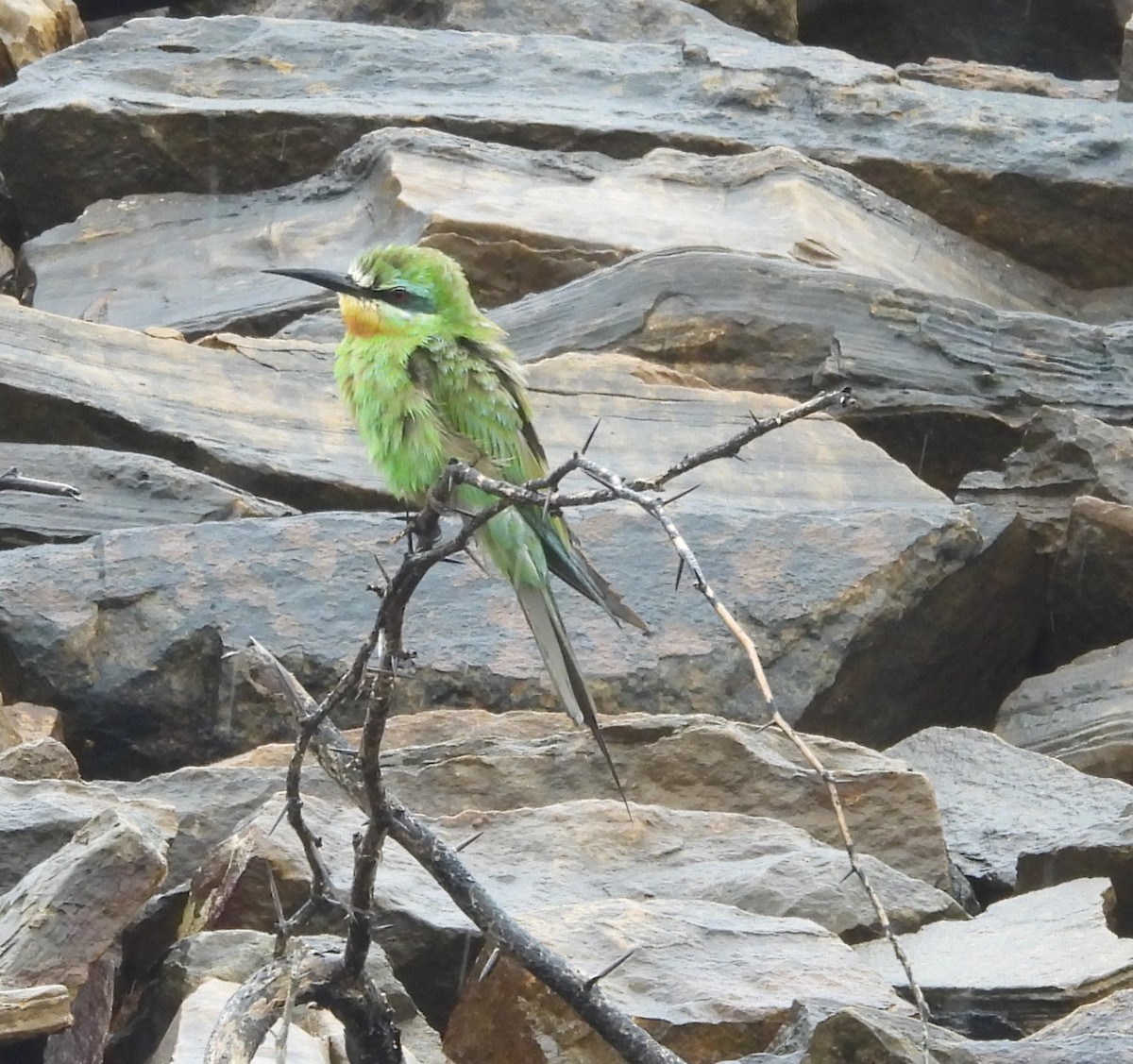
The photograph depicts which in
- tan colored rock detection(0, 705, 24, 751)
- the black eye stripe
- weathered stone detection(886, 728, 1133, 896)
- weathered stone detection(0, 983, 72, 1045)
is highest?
the black eye stripe

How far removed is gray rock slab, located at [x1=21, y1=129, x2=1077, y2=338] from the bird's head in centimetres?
482

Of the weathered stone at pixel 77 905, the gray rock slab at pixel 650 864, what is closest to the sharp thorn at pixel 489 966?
the gray rock slab at pixel 650 864

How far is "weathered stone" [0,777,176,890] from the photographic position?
5379 millimetres

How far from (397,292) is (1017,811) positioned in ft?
9.16

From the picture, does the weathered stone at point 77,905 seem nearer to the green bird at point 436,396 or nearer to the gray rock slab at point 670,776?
the green bird at point 436,396

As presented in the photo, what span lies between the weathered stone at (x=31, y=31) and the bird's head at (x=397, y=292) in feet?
28.7

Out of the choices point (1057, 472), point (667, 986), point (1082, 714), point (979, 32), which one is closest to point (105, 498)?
point (1082, 714)

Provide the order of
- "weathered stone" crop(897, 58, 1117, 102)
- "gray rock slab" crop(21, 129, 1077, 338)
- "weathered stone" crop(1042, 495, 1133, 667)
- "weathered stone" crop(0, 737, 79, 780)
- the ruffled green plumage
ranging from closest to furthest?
1. the ruffled green plumage
2. "weathered stone" crop(0, 737, 79, 780)
3. "weathered stone" crop(1042, 495, 1133, 667)
4. "gray rock slab" crop(21, 129, 1077, 338)
5. "weathered stone" crop(897, 58, 1117, 102)

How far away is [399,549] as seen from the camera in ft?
25.8

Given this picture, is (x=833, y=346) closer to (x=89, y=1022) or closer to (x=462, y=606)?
(x=462, y=606)

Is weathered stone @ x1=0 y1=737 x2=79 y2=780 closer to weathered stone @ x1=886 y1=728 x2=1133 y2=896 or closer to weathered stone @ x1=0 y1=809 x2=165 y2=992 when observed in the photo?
weathered stone @ x1=0 y1=809 x2=165 y2=992

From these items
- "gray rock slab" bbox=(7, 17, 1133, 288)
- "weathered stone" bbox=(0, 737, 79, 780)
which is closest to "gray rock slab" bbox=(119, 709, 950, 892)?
"weathered stone" bbox=(0, 737, 79, 780)

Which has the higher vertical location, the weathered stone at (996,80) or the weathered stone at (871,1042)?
the weathered stone at (996,80)

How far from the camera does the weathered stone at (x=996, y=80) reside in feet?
48.7
